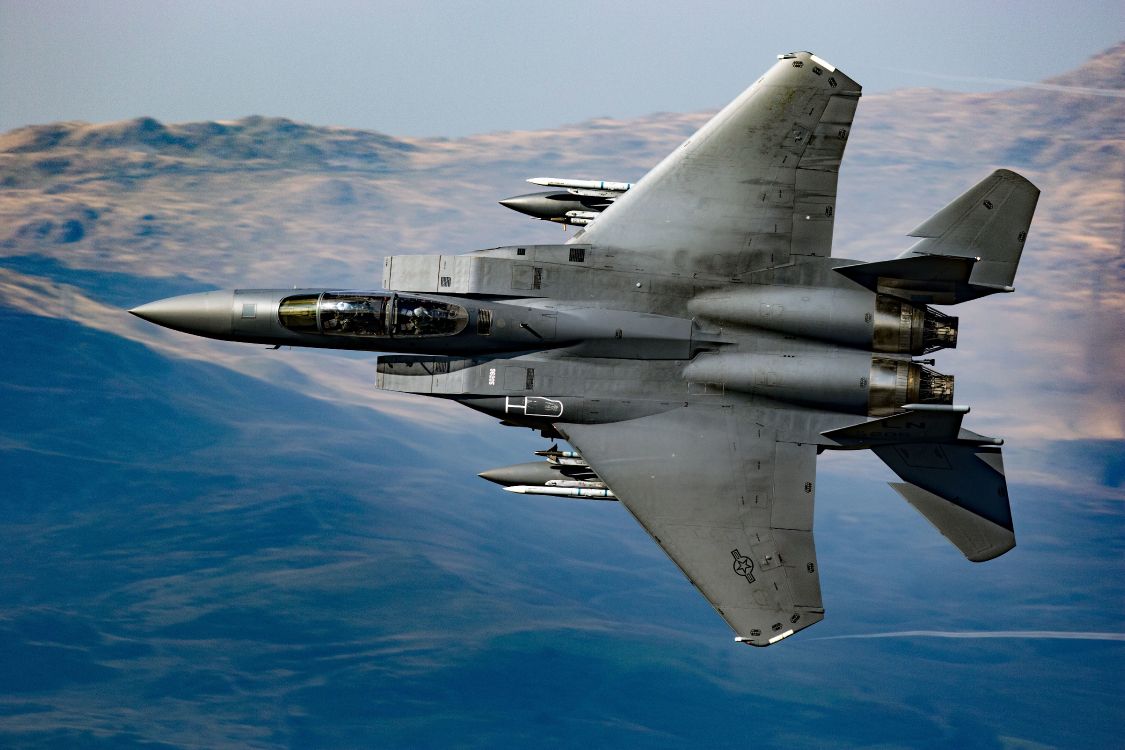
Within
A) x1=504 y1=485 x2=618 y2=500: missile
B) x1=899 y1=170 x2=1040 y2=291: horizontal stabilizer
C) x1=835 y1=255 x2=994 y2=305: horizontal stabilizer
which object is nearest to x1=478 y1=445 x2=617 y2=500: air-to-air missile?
x1=504 y1=485 x2=618 y2=500: missile

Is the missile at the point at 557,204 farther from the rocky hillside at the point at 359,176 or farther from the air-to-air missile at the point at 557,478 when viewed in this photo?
the rocky hillside at the point at 359,176

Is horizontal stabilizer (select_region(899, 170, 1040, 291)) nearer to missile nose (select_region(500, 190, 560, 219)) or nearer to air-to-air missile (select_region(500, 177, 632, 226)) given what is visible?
air-to-air missile (select_region(500, 177, 632, 226))

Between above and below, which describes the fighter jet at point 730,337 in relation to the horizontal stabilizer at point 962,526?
above

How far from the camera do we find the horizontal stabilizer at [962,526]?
48.8 ft

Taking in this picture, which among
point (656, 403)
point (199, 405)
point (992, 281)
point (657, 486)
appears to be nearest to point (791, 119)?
point (992, 281)

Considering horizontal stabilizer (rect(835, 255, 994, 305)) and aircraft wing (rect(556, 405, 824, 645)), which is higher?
horizontal stabilizer (rect(835, 255, 994, 305))

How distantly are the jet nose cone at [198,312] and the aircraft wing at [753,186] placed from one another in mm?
5487

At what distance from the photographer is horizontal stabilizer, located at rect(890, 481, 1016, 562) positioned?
14.9 m

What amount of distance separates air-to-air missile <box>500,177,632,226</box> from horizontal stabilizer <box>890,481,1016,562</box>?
6.40 meters

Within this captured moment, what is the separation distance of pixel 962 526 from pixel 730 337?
4.64m

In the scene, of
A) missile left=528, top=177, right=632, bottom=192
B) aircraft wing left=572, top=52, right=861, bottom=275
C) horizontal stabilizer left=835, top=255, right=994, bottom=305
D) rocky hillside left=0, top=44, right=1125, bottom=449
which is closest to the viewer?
horizontal stabilizer left=835, top=255, right=994, bottom=305

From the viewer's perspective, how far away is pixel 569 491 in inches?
605

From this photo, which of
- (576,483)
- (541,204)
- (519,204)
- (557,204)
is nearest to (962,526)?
(576,483)

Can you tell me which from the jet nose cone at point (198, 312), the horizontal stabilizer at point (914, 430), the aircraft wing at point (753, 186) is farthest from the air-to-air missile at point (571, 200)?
the horizontal stabilizer at point (914, 430)
